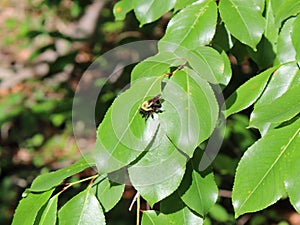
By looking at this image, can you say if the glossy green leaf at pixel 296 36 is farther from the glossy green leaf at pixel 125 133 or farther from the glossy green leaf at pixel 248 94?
the glossy green leaf at pixel 125 133

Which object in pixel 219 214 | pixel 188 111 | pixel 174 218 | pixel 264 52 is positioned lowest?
pixel 219 214

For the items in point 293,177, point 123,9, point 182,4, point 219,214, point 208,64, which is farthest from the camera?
point 219,214

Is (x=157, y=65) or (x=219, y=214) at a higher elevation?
(x=157, y=65)

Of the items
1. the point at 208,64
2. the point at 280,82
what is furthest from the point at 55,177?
the point at 280,82

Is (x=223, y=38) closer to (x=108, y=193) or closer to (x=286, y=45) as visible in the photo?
(x=286, y=45)

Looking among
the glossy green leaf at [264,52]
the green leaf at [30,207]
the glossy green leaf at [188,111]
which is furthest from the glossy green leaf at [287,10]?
the green leaf at [30,207]

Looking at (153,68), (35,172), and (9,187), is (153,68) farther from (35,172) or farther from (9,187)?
(9,187)

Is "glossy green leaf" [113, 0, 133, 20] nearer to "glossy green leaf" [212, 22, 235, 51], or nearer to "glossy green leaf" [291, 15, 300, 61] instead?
"glossy green leaf" [212, 22, 235, 51]
